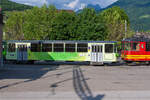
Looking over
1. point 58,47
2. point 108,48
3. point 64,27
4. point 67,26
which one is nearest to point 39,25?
point 64,27

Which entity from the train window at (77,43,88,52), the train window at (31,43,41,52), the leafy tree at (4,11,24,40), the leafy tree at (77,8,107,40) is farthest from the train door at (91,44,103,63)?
the leafy tree at (4,11,24,40)

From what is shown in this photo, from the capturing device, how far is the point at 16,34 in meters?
60.6

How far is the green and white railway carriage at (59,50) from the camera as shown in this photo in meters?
30.1

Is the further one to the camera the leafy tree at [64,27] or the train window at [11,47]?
the leafy tree at [64,27]

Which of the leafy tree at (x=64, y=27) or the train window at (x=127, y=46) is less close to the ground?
Answer: the leafy tree at (x=64, y=27)

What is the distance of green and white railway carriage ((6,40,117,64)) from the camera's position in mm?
30062

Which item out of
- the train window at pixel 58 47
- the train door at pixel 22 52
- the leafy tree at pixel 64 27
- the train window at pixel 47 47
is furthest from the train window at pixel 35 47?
the leafy tree at pixel 64 27

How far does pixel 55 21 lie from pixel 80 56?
2013 centimetres

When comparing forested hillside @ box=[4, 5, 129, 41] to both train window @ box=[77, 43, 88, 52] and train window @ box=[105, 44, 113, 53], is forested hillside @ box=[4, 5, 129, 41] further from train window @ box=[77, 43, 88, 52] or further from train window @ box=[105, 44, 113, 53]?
train window @ box=[105, 44, 113, 53]

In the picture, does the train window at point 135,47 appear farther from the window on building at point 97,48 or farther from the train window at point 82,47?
the train window at point 82,47

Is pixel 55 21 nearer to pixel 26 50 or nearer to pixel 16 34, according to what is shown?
pixel 16 34

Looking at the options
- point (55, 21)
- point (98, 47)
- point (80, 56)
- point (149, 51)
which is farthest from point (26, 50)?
point (55, 21)

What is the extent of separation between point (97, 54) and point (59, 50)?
167 inches

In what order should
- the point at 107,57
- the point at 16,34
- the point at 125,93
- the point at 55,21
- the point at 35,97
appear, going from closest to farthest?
the point at 35,97 < the point at 125,93 < the point at 107,57 < the point at 55,21 < the point at 16,34
